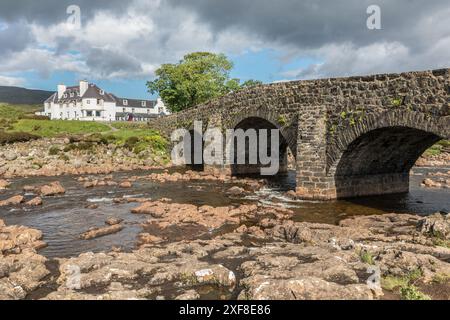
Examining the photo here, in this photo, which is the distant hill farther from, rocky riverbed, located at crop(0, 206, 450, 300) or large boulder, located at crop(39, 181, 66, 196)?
rocky riverbed, located at crop(0, 206, 450, 300)

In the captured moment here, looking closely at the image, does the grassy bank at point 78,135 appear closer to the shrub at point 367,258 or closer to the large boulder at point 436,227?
the large boulder at point 436,227

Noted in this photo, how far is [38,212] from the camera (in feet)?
55.9

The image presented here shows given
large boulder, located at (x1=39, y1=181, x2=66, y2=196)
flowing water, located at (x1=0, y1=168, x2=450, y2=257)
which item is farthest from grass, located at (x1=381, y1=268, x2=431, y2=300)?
large boulder, located at (x1=39, y1=181, x2=66, y2=196)

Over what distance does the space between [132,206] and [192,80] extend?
3939cm

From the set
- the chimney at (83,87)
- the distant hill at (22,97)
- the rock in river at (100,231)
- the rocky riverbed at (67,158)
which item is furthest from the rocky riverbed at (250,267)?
the distant hill at (22,97)

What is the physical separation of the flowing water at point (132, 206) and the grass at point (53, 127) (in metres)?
18.6

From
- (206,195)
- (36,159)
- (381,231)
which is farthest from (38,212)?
(36,159)

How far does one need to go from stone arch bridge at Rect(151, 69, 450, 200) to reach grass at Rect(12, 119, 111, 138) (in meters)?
28.8

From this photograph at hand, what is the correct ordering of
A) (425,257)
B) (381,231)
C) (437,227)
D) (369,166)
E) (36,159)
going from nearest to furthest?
(425,257), (437,227), (381,231), (369,166), (36,159)

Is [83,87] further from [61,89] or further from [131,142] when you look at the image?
[131,142]

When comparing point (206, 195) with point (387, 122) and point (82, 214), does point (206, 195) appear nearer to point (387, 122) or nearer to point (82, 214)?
point (82, 214)

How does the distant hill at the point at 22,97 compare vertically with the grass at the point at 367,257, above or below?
above

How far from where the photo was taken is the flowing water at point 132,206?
12.8 m
